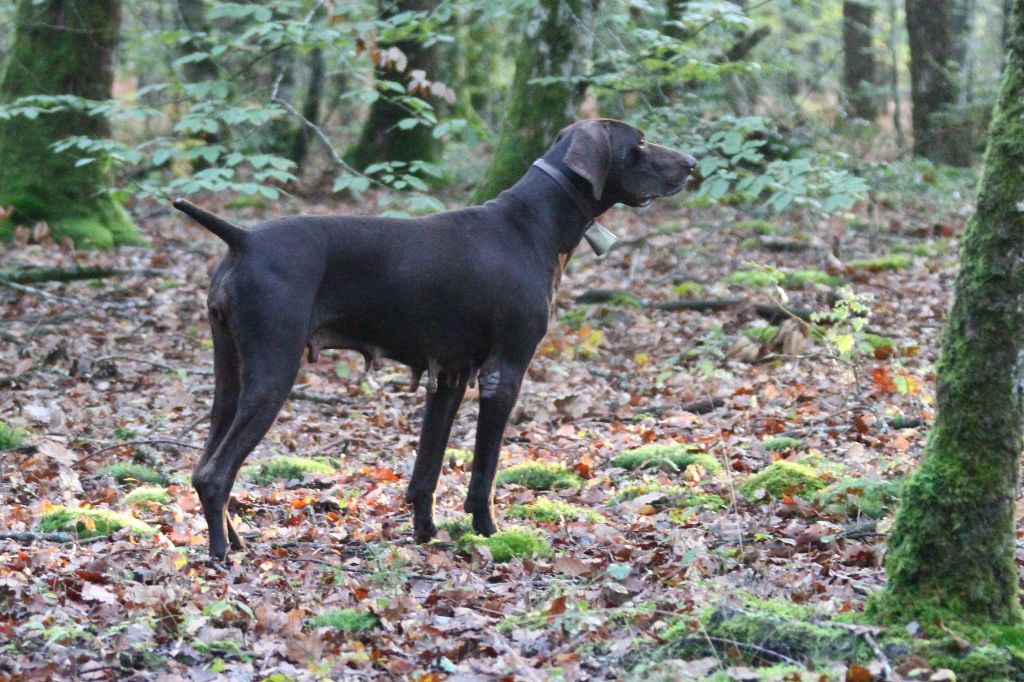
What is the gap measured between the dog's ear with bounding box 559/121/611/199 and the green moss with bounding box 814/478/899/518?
2194mm

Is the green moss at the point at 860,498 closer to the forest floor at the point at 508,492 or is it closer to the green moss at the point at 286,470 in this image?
the forest floor at the point at 508,492

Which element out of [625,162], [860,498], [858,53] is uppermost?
[858,53]

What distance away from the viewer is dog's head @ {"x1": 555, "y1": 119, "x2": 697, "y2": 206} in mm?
6434

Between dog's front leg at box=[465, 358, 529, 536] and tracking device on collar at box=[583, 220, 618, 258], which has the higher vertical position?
tracking device on collar at box=[583, 220, 618, 258]

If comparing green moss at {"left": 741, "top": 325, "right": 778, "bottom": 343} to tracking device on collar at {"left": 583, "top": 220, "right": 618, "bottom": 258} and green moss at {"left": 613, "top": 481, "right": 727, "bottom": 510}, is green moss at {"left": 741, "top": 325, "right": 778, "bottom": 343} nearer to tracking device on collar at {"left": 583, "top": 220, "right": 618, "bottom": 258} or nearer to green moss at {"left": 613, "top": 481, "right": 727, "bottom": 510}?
green moss at {"left": 613, "top": 481, "right": 727, "bottom": 510}

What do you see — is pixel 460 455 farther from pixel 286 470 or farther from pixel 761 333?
pixel 761 333

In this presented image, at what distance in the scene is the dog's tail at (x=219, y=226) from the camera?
545cm

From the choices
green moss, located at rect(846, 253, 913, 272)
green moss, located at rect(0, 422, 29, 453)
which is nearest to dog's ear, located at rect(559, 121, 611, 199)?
green moss, located at rect(0, 422, 29, 453)

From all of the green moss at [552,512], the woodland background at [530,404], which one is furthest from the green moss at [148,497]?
the green moss at [552,512]

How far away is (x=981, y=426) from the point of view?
155 inches

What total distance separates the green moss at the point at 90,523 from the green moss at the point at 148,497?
65 centimetres

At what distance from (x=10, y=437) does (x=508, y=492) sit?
3.81m

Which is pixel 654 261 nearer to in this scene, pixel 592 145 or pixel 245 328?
pixel 592 145

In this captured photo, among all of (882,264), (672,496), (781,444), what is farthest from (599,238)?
(882,264)
